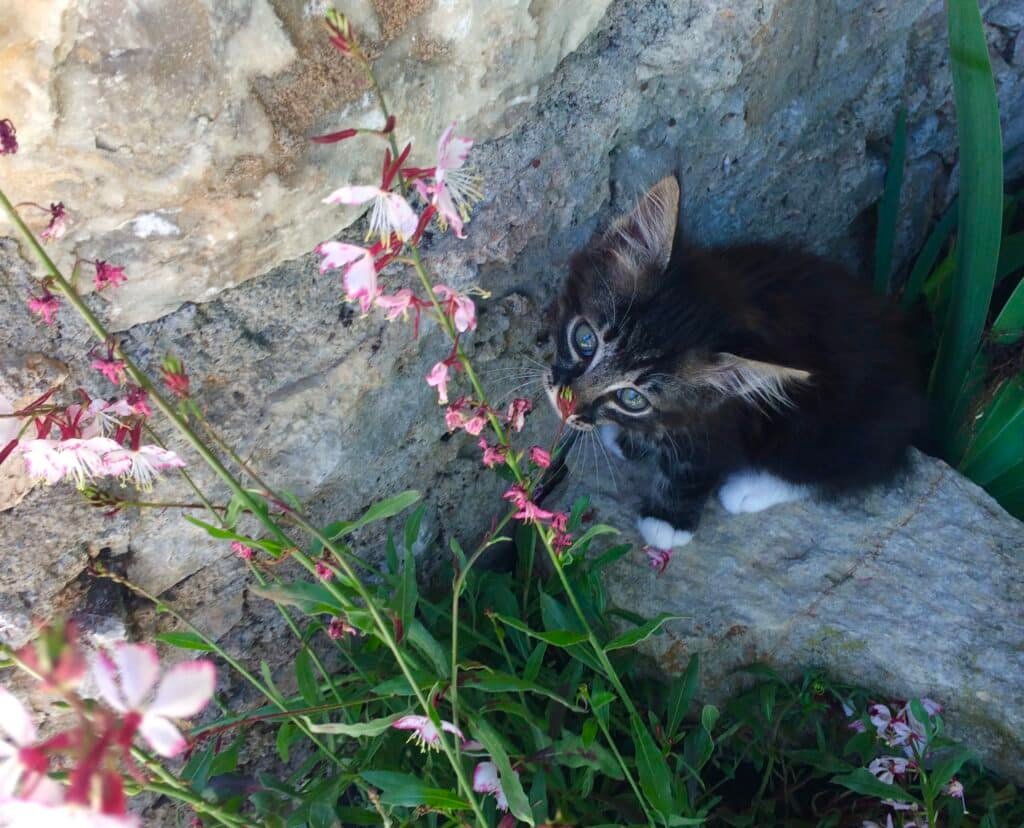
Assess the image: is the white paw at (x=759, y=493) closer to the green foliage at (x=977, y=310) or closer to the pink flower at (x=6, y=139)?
the green foliage at (x=977, y=310)

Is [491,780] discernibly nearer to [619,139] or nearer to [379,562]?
[379,562]

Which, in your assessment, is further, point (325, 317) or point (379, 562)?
point (379, 562)

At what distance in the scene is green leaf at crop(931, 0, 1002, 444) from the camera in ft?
5.49

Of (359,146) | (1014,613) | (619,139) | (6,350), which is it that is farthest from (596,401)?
(6,350)

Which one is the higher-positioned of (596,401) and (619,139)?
(619,139)

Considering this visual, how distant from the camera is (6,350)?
1.02m

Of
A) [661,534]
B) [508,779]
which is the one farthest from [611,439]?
[508,779]

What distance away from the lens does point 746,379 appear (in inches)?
62.4

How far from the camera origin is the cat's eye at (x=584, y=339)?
1705mm

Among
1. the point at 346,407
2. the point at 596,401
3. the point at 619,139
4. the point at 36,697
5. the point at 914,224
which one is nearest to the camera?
the point at 36,697

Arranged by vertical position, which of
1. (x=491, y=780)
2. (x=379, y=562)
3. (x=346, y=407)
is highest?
(x=346, y=407)

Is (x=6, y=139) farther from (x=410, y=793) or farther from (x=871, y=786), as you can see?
(x=871, y=786)

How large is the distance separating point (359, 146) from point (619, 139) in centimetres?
62

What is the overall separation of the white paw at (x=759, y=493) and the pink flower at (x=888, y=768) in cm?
61
